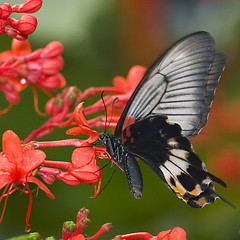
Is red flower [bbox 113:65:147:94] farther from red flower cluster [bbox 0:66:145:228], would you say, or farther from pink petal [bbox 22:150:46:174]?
pink petal [bbox 22:150:46:174]

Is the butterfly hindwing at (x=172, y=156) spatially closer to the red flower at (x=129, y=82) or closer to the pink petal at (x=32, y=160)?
the red flower at (x=129, y=82)

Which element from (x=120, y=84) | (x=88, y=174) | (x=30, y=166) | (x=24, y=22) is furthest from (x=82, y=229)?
(x=120, y=84)

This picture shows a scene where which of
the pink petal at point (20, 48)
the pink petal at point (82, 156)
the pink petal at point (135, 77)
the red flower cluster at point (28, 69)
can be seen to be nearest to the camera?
the pink petal at point (82, 156)

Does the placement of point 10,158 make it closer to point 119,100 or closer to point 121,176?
point 119,100

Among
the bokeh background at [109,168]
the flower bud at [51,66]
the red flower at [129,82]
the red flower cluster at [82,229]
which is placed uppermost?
the flower bud at [51,66]

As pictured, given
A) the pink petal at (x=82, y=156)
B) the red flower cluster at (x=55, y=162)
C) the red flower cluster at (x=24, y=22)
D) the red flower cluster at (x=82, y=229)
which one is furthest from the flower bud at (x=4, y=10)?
the red flower cluster at (x=82, y=229)

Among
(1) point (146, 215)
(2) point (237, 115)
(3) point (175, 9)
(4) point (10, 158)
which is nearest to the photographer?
(4) point (10, 158)

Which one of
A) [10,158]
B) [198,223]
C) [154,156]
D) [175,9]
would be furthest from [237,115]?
[175,9]
